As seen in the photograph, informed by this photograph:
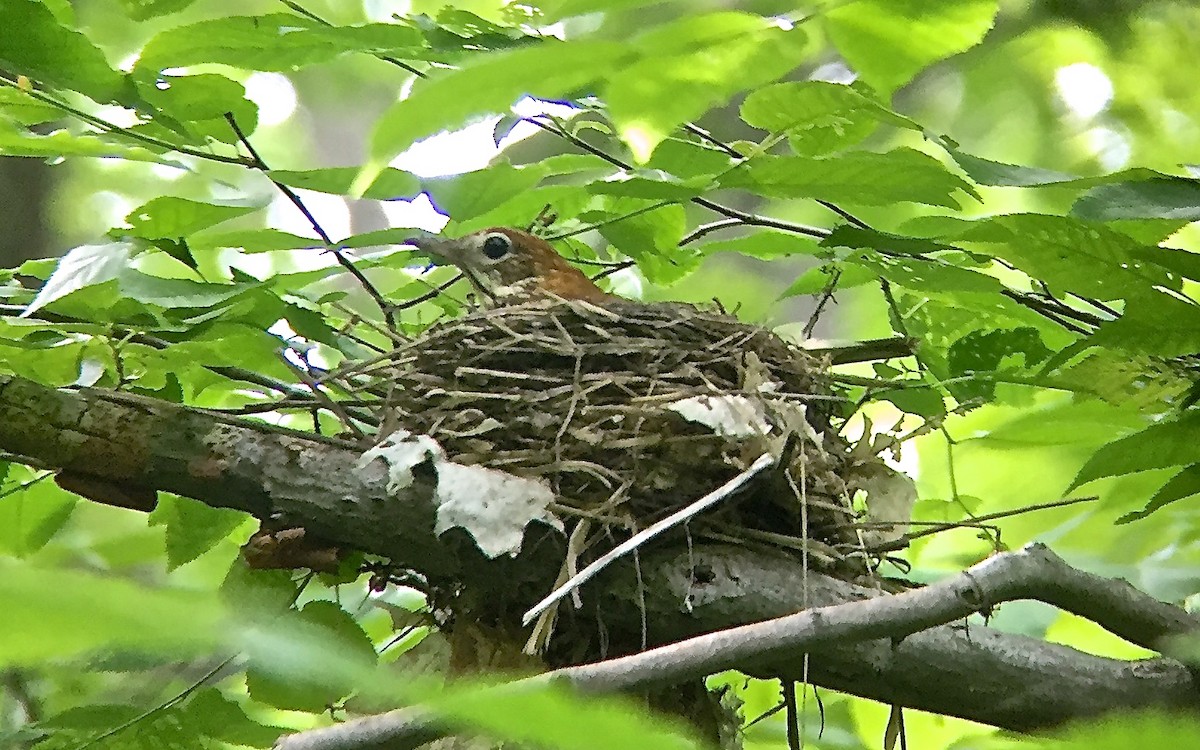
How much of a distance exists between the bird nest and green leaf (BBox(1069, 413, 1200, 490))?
0.28m

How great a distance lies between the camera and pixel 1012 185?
83 cm

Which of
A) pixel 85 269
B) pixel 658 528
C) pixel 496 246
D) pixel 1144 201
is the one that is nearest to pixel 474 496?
pixel 658 528

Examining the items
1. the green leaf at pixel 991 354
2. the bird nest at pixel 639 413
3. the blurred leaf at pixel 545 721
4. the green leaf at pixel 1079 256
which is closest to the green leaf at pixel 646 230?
the bird nest at pixel 639 413

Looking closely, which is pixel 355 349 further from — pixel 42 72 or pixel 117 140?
pixel 42 72

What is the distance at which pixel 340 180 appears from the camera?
1.02m

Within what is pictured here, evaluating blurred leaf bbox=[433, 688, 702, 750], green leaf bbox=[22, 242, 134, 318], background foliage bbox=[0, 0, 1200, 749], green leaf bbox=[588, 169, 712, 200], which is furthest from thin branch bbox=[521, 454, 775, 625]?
blurred leaf bbox=[433, 688, 702, 750]

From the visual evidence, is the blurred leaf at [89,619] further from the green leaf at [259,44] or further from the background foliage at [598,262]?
the green leaf at [259,44]

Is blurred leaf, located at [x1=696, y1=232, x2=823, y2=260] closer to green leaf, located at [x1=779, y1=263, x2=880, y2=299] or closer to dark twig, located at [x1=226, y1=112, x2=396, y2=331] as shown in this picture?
green leaf, located at [x1=779, y1=263, x2=880, y2=299]

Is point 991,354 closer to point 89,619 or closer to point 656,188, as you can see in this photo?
point 656,188

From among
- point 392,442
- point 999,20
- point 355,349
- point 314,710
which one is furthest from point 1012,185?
point 999,20

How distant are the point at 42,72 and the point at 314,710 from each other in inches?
25.4

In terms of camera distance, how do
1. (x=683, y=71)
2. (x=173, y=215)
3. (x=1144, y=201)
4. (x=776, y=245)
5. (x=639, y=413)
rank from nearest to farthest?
1. (x=683, y=71)
2. (x=1144, y=201)
3. (x=173, y=215)
4. (x=639, y=413)
5. (x=776, y=245)

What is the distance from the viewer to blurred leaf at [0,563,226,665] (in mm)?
198

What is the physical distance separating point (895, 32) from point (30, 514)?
4.06ft
